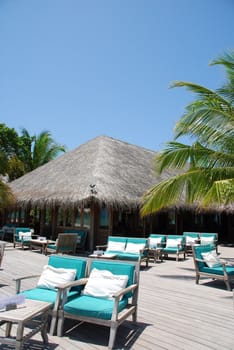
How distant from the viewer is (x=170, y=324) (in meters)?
3.76

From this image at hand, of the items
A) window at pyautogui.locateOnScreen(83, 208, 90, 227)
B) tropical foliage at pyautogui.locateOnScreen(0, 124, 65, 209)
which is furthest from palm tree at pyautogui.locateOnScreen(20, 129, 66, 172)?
window at pyautogui.locateOnScreen(83, 208, 90, 227)

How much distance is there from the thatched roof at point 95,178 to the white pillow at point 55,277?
21.5 ft

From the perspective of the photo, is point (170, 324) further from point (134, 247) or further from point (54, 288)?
point (134, 247)

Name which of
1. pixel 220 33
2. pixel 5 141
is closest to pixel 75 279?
pixel 220 33

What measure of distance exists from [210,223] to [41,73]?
13288mm

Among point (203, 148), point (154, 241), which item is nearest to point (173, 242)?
point (154, 241)

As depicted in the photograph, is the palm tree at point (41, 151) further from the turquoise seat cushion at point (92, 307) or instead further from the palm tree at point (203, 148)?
the turquoise seat cushion at point (92, 307)

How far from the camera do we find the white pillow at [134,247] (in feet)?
26.9

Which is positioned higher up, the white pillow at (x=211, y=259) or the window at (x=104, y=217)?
the window at (x=104, y=217)

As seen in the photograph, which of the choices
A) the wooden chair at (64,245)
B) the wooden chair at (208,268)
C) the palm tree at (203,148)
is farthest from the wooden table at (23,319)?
the wooden chair at (64,245)

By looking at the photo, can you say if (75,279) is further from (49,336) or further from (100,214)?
(100,214)

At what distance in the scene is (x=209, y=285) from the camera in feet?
20.2

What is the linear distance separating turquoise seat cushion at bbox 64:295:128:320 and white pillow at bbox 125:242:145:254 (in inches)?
183

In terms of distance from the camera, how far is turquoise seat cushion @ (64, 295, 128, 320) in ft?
10.4
